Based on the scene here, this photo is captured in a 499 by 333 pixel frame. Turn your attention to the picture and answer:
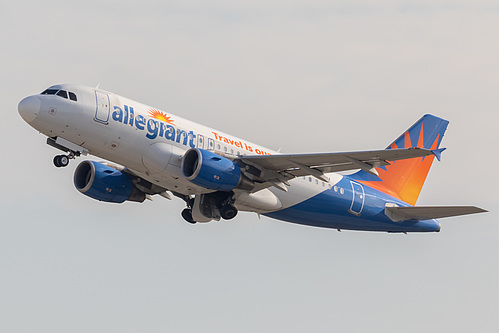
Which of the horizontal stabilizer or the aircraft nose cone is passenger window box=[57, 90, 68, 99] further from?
the horizontal stabilizer

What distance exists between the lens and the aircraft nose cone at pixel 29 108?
37000mm

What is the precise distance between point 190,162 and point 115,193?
5.83m

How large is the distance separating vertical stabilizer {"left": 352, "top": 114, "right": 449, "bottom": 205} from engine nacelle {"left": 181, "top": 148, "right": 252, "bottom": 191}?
9.45 metres

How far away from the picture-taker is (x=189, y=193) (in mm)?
41969

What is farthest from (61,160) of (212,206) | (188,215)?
(188,215)

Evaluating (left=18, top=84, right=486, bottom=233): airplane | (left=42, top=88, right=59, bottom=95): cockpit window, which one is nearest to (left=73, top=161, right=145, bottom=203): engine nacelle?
(left=18, top=84, right=486, bottom=233): airplane

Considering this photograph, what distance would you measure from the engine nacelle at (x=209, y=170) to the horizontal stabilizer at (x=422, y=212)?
32.4 ft

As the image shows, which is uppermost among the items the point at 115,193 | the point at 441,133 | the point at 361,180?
the point at 441,133

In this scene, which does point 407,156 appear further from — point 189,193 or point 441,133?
point 441,133

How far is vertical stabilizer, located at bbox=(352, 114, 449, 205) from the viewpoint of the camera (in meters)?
47.8

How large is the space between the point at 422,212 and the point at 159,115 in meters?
14.3

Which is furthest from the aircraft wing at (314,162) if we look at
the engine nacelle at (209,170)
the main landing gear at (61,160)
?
the main landing gear at (61,160)

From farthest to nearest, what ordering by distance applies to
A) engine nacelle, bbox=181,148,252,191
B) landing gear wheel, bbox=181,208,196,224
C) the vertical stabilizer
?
1. the vertical stabilizer
2. landing gear wheel, bbox=181,208,196,224
3. engine nacelle, bbox=181,148,252,191

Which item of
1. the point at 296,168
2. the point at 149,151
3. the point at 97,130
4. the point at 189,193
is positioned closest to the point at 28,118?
the point at 97,130
